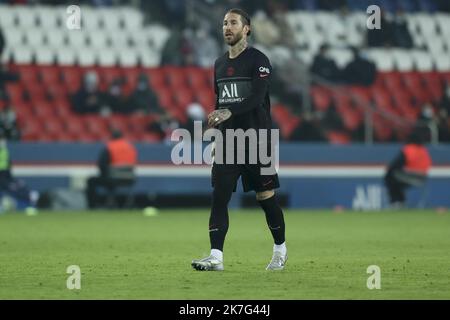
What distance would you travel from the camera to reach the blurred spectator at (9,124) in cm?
2369

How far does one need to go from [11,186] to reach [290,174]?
6.05 m

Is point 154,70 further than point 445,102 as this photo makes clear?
No

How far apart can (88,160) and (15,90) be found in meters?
2.74

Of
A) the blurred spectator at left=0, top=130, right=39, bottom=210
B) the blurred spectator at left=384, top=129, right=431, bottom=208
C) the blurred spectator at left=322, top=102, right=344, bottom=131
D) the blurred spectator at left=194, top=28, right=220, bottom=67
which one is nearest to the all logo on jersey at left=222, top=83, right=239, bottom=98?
the blurred spectator at left=0, top=130, right=39, bottom=210

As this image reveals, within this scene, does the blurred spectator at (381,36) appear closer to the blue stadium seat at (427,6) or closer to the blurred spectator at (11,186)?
the blue stadium seat at (427,6)

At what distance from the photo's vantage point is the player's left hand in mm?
10438

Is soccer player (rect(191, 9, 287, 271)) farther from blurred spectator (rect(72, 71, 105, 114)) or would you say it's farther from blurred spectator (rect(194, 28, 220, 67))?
blurred spectator (rect(194, 28, 220, 67))

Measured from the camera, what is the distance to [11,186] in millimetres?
23047

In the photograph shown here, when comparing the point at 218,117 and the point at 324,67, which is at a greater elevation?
the point at 324,67

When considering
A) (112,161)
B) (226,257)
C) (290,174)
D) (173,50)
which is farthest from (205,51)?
(226,257)

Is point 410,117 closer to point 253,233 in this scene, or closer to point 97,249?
point 253,233

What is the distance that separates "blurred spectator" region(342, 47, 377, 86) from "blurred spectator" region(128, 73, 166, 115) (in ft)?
15.7

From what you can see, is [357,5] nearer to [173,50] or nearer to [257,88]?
[173,50]

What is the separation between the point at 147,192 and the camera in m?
24.4
